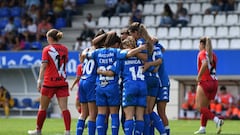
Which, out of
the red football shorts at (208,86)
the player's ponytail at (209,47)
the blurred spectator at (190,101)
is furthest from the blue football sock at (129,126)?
the blurred spectator at (190,101)

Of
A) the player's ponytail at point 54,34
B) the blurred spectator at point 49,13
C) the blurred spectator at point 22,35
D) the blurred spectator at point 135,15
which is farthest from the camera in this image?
the blurred spectator at point 49,13

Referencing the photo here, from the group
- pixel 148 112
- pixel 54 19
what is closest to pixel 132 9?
pixel 54 19

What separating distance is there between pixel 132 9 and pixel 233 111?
26.5 feet

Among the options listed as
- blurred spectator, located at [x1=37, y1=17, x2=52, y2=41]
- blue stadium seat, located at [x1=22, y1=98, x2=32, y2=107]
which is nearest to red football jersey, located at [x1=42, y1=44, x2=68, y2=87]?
blue stadium seat, located at [x1=22, y1=98, x2=32, y2=107]

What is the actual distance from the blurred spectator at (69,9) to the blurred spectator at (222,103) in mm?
9518

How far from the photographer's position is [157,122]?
14453mm

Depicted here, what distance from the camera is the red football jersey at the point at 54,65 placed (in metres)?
16.2

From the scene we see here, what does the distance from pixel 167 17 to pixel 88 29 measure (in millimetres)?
3401

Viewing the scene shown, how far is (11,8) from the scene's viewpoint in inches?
1432

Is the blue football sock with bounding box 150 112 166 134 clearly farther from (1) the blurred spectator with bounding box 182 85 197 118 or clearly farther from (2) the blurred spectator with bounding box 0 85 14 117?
(2) the blurred spectator with bounding box 0 85 14 117

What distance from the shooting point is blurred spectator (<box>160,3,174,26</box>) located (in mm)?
31328

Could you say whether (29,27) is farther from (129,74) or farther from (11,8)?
(129,74)

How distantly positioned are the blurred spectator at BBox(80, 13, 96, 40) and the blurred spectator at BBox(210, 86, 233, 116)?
6814mm

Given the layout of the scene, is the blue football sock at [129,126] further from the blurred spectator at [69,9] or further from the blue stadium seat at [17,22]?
the blue stadium seat at [17,22]
